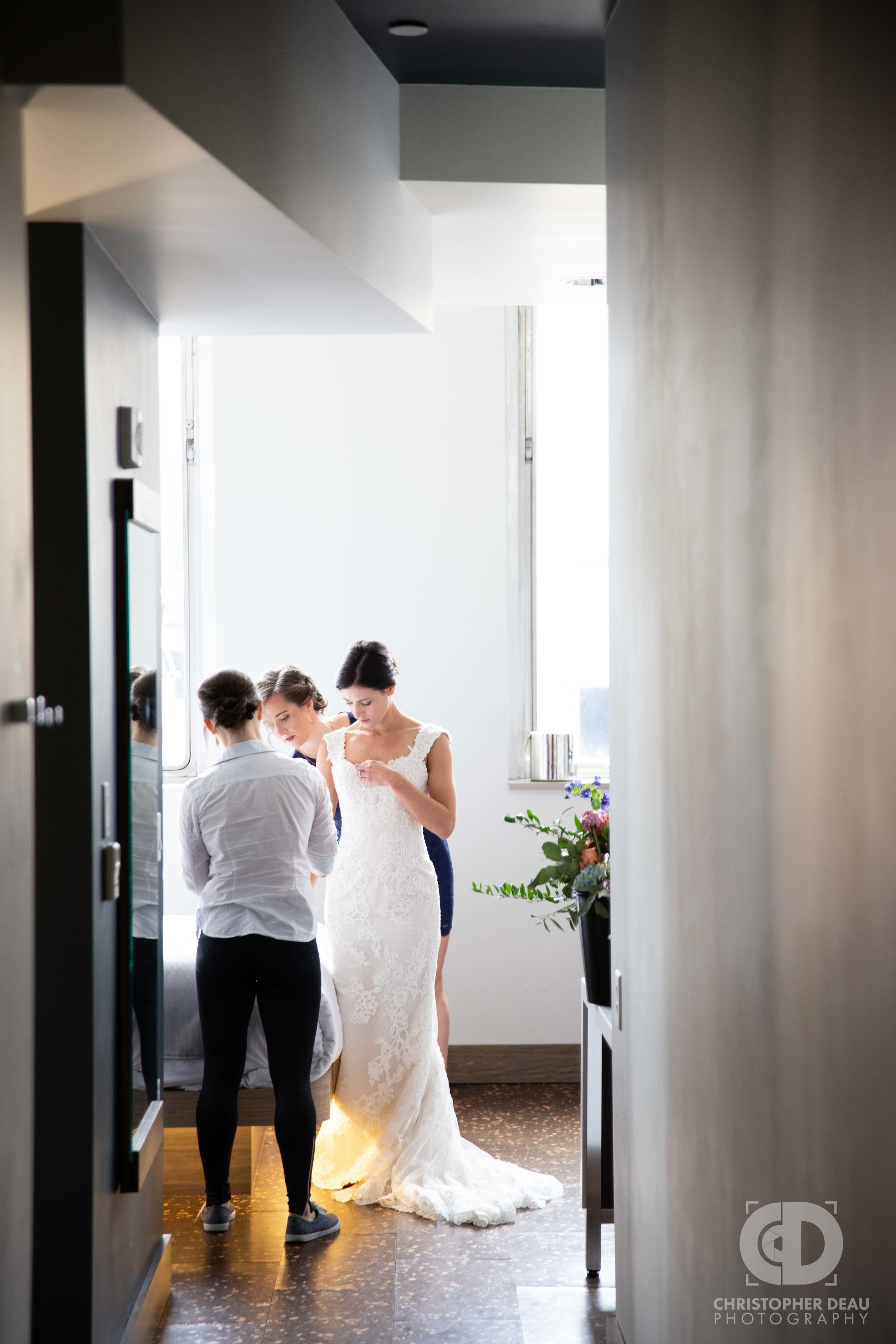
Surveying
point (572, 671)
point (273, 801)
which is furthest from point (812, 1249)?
point (572, 671)

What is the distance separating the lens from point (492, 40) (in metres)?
2.77

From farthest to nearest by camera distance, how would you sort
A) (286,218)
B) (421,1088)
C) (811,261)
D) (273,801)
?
1. (421,1088)
2. (273,801)
3. (286,218)
4. (811,261)

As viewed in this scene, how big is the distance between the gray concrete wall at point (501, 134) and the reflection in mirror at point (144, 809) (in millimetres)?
1195

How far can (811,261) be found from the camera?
49.3 inches

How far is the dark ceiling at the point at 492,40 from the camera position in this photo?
259 cm

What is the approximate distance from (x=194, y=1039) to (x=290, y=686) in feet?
3.97

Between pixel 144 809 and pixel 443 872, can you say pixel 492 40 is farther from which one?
pixel 443 872

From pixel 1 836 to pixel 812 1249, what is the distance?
3.72 feet

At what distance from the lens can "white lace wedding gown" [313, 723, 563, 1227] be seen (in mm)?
3773

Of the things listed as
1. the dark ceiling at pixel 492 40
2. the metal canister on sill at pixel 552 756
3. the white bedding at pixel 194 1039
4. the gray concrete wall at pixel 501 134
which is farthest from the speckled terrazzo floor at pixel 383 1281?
the dark ceiling at pixel 492 40

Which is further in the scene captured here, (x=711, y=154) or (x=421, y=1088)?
(x=421, y=1088)

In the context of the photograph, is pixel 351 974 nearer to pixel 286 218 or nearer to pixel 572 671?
pixel 572 671

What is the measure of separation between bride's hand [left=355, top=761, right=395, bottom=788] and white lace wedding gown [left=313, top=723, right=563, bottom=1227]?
23 mm

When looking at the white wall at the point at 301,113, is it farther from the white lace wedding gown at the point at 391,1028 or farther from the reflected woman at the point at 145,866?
the white lace wedding gown at the point at 391,1028
